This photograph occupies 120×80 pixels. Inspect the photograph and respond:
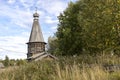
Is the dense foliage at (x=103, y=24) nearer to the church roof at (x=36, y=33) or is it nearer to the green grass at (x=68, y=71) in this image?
the green grass at (x=68, y=71)

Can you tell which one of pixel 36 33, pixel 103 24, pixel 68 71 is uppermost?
pixel 36 33

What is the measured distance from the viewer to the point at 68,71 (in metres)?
10.9

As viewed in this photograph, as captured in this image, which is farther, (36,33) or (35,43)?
(36,33)

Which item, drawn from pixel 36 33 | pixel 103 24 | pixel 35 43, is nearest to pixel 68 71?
pixel 103 24

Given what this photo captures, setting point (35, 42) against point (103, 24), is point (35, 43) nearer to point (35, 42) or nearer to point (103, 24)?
point (35, 42)

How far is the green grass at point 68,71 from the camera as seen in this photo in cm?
977

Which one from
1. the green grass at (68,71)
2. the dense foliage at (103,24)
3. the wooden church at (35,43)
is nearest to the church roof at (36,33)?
the wooden church at (35,43)

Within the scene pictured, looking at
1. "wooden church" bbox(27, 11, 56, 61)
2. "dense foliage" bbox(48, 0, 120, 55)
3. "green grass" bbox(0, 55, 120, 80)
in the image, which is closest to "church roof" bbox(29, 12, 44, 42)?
"wooden church" bbox(27, 11, 56, 61)

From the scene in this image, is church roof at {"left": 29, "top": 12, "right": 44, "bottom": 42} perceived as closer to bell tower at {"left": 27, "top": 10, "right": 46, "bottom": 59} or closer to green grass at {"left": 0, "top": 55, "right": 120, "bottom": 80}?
bell tower at {"left": 27, "top": 10, "right": 46, "bottom": 59}

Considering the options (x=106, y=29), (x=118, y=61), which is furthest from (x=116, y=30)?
(x=118, y=61)

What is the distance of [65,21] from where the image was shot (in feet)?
164

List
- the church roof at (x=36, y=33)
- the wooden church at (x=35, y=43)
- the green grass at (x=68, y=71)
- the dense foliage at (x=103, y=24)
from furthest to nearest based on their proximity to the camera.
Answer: the church roof at (x=36, y=33), the wooden church at (x=35, y=43), the dense foliage at (x=103, y=24), the green grass at (x=68, y=71)

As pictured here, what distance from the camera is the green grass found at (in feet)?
32.0

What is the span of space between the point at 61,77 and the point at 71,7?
41.8m
